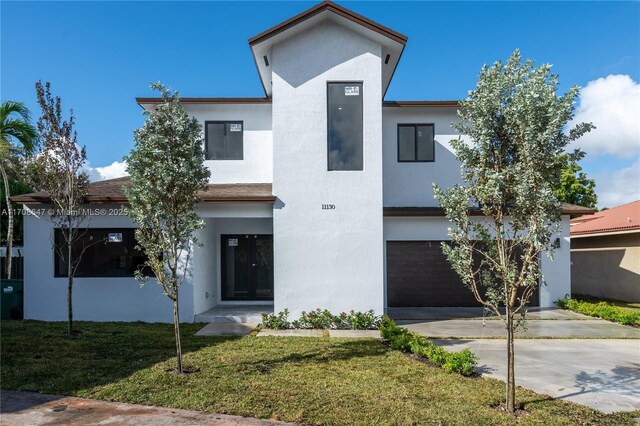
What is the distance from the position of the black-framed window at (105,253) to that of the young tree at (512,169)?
30.6 feet

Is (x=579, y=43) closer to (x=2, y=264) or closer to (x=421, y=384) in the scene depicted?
(x=421, y=384)

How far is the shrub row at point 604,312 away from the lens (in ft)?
38.1

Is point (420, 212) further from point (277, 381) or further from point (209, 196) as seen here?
point (277, 381)

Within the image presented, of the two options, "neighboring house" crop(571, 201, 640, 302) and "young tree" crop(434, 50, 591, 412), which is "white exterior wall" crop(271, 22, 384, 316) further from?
"neighboring house" crop(571, 201, 640, 302)

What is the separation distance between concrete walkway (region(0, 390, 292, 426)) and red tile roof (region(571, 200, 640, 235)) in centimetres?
1695

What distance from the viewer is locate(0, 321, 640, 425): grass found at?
5266mm

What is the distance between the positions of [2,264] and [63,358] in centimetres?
825

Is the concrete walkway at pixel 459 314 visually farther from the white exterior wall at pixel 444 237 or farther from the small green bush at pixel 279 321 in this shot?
the small green bush at pixel 279 321

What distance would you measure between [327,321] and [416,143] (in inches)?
286

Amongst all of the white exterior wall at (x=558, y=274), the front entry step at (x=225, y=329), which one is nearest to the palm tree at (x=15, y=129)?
the front entry step at (x=225, y=329)

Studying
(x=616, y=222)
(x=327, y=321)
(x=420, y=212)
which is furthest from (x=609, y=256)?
(x=327, y=321)

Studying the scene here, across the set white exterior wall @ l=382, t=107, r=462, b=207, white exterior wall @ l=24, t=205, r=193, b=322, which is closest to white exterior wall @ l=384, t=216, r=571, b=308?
white exterior wall @ l=382, t=107, r=462, b=207

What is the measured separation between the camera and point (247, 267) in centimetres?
1376

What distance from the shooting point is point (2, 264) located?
13586 millimetres
